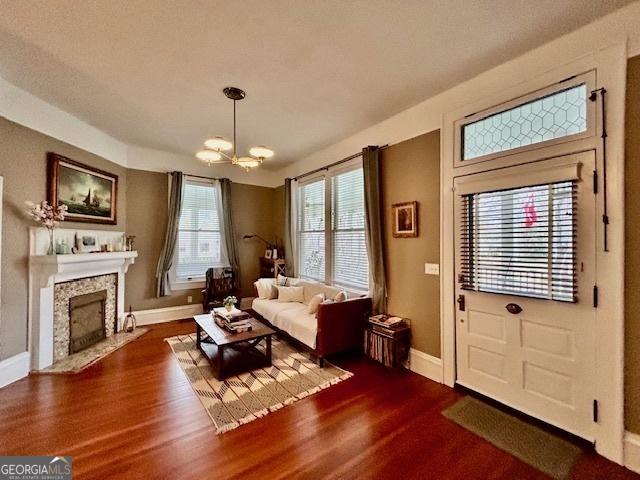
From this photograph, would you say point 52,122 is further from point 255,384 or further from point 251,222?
point 255,384

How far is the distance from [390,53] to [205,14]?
1405mm

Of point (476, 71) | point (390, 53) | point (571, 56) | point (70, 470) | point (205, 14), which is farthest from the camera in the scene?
point (476, 71)

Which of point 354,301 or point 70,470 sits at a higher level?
point 354,301

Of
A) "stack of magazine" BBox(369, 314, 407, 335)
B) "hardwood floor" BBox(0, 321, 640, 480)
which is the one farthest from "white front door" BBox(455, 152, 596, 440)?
"stack of magazine" BBox(369, 314, 407, 335)

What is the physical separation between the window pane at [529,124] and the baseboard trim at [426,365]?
2118 mm

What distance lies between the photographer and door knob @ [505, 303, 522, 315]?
2.22 meters

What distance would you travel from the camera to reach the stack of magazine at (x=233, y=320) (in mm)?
3041

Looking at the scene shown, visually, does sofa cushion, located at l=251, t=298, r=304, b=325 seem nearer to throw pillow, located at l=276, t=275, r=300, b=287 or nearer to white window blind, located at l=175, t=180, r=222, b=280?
throw pillow, located at l=276, t=275, r=300, b=287

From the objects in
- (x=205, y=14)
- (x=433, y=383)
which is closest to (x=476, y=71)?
(x=205, y=14)

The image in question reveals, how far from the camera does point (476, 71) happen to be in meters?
2.45

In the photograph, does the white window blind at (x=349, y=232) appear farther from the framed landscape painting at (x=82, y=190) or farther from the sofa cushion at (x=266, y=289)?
the framed landscape painting at (x=82, y=190)

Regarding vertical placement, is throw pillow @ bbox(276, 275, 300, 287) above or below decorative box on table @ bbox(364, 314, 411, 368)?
above

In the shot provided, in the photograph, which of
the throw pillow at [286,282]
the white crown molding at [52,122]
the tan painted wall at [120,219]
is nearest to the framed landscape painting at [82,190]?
the tan painted wall at [120,219]

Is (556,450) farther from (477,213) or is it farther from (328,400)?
(477,213)
